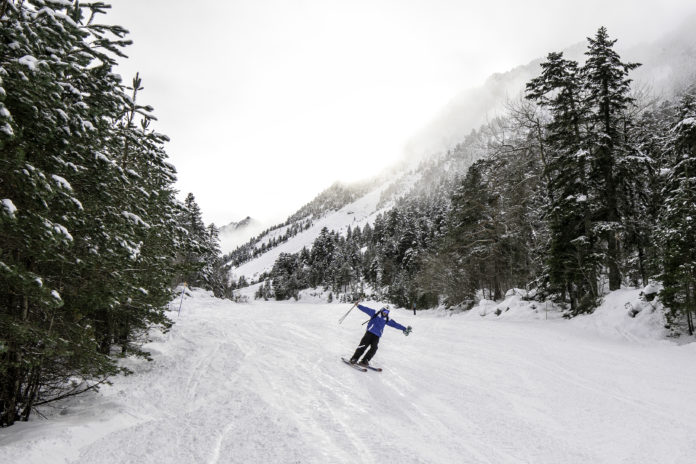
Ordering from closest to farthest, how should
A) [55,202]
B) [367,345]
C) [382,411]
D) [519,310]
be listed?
[55,202], [382,411], [367,345], [519,310]

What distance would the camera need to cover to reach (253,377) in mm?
7590

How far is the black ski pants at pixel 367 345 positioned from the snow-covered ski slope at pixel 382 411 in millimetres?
523

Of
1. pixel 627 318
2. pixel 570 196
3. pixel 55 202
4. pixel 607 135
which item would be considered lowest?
pixel 627 318

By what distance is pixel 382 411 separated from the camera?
5742 millimetres

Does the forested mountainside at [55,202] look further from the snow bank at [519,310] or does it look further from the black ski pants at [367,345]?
the snow bank at [519,310]

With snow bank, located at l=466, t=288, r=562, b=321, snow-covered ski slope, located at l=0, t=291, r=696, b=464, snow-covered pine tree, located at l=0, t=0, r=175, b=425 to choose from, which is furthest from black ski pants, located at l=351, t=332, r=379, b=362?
snow bank, located at l=466, t=288, r=562, b=321

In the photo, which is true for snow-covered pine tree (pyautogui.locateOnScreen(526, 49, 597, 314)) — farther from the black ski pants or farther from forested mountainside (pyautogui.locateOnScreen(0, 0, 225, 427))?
forested mountainside (pyautogui.locateOnScreen(0, 0, 225, 427))

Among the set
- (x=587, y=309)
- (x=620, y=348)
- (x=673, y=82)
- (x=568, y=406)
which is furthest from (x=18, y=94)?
(x=673, y=82)

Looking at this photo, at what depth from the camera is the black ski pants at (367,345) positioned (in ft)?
28.8

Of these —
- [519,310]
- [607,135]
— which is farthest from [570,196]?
[519,310]

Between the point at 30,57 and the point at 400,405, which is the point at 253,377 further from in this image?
the point at 30,57

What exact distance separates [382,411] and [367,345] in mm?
3150

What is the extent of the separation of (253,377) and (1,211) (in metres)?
5.51

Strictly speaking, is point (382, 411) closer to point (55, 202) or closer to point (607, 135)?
point (55, 202)
